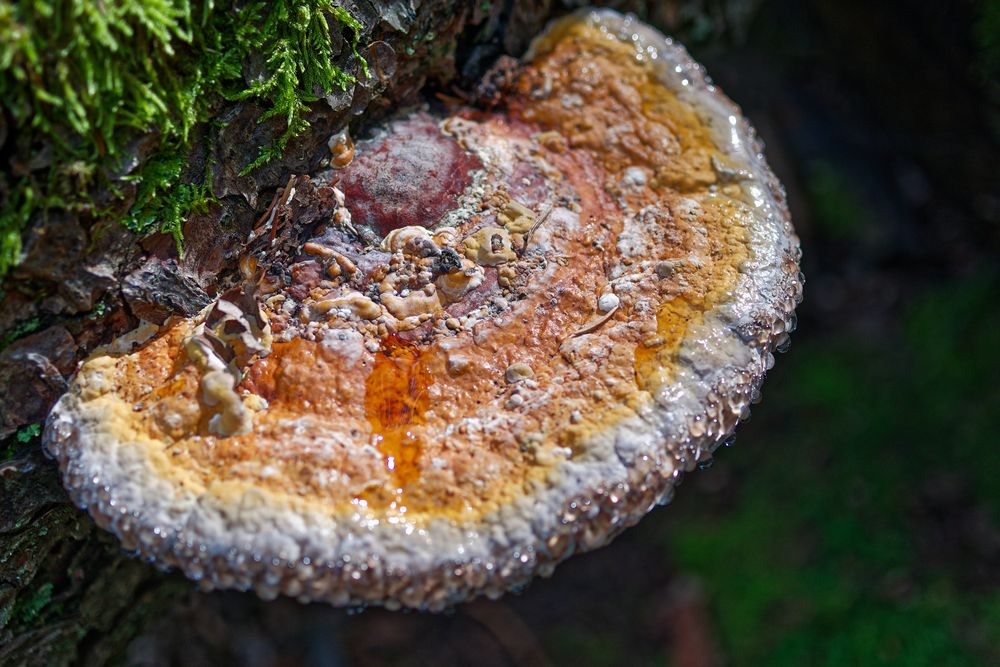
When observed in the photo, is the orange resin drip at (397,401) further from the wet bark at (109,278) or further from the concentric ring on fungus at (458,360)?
the wet bark at (109,278)

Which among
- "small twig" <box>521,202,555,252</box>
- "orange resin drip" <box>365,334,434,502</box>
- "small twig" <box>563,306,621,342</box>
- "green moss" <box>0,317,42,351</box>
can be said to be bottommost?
"green moss" <box>0,317,42,351</box>

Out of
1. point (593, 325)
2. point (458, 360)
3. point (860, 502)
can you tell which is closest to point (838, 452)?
point (860, 502)

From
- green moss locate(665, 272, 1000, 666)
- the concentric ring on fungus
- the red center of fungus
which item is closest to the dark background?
green moss locate(665, 272, 1000, 666)

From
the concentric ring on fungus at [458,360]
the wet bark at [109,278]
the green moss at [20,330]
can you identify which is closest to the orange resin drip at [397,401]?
the concentric ring on fungus at [458,360]

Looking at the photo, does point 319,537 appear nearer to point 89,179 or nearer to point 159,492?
point 159,492

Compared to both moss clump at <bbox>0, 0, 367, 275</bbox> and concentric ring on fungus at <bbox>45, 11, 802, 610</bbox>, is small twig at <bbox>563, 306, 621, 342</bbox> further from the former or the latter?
moss clump at <bbox>0, 0, 367, 275</bbox>

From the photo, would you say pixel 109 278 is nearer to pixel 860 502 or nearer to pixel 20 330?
pixel 20 330
